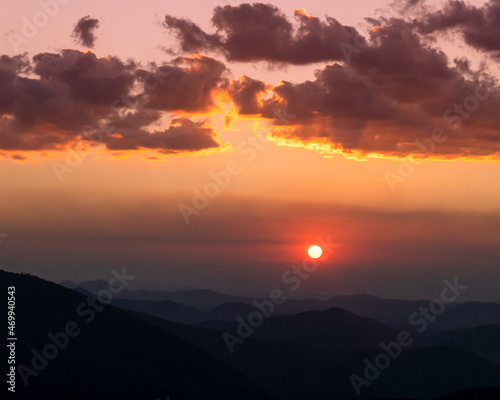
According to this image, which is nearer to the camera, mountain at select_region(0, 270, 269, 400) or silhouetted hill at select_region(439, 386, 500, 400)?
silhouetted hill at select_region(439, 386, 500, 400)

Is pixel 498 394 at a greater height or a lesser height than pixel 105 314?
lesser

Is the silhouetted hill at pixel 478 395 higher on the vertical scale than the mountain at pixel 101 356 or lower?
lower

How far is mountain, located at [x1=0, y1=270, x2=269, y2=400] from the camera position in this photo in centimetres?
14262

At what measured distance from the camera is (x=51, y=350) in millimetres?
152625

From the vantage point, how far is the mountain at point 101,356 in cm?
14262

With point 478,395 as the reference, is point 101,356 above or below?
above

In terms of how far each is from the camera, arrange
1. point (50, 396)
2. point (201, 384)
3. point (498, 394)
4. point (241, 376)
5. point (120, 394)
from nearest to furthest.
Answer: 1. point (498, 394)
2. point (50, 396)
3. point (120, 394)
4. point (201, 384)
5. point (241, 376)

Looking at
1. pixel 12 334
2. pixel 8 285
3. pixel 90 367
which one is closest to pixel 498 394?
pixel 90 367

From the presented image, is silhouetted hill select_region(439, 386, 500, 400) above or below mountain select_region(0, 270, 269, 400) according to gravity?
below

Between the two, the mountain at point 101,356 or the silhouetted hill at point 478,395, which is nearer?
the silhouetted hill at point 478,395

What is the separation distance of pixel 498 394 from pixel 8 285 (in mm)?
113174

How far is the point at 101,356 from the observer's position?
520 ft

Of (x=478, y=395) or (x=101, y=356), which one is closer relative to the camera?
(x=478, y=395)

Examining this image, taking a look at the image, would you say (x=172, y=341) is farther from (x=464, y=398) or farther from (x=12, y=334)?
(x=464, y=398)
